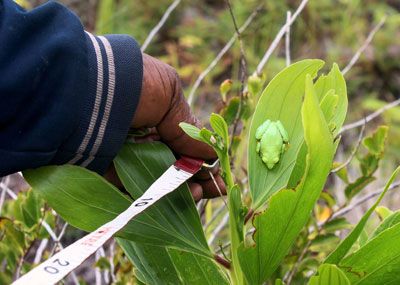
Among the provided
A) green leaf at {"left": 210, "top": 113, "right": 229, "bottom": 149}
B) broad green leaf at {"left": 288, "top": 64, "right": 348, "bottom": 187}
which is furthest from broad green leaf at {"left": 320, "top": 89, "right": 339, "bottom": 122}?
green leaf at {"left": 210, "top": 113, "right": 229, "bottom": 149}

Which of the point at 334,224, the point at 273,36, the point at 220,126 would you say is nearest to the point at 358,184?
the point at 334,224

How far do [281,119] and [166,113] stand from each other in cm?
15

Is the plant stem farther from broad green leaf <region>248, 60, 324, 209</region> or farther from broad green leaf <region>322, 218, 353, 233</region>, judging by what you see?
broad green leaf <region>322, 218, 353, 233</region>

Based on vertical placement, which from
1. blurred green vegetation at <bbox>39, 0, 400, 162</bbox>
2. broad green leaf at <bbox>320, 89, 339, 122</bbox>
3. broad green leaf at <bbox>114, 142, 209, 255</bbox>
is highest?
broad green leaf at <bbox>320, 89, 339, 122</bbox>

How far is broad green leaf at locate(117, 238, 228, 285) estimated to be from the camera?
0.88 metres

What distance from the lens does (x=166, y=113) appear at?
916mm

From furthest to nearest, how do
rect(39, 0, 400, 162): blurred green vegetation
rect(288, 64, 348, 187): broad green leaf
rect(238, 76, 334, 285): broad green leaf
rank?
rect(39, 0, 400, 162): blurred green vegetation, rect(288, 64, 348, 187): broad green leaf, rect(238, 76, 334, 285): broad green leaf

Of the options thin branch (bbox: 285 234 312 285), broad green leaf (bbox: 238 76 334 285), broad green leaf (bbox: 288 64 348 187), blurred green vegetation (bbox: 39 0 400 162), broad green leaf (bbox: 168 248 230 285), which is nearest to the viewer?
broad green leaf (bbox: 238 76 334 285)

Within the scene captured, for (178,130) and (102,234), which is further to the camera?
(178,130)

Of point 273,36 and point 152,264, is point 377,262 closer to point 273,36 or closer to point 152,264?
point 152,264

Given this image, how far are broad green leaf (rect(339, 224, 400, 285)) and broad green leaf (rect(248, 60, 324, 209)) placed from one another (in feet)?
0.40

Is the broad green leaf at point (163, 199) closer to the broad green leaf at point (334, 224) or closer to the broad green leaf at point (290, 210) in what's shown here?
the broad green leaf at point (290, 210)

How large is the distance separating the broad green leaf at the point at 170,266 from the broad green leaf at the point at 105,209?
0.06m

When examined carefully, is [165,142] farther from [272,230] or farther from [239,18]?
[239,18]
